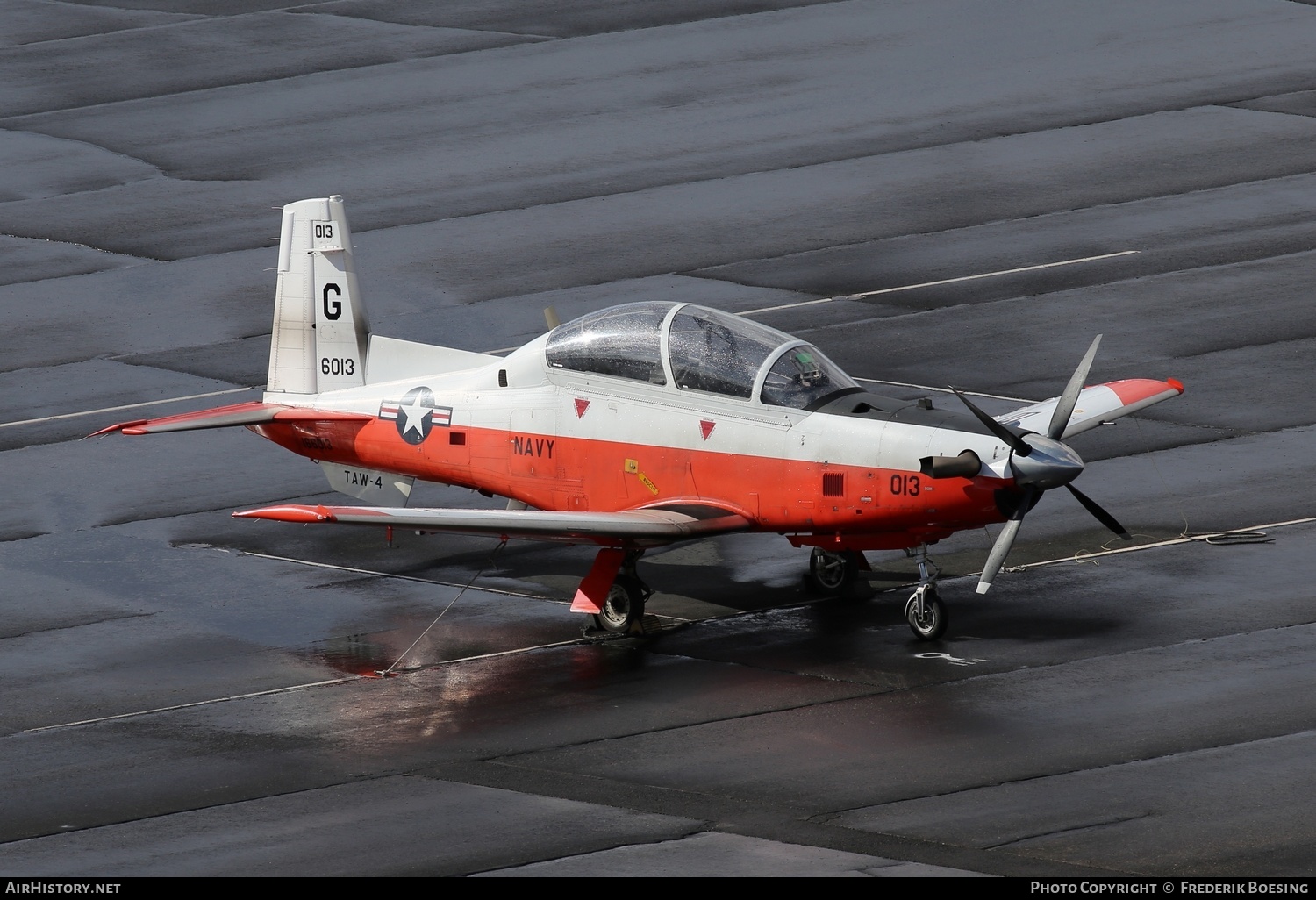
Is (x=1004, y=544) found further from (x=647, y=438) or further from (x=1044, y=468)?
(x=647, y=438)

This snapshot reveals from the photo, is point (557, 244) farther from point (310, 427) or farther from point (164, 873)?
point (164, 873)

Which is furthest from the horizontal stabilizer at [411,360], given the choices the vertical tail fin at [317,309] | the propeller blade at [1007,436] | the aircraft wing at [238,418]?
the propeller blade at [1007,436]

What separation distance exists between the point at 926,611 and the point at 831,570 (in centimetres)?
187

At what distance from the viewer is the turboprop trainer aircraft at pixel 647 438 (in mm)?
17547

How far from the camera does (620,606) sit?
61.4 feet

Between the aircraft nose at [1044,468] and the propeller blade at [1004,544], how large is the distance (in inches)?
7.5

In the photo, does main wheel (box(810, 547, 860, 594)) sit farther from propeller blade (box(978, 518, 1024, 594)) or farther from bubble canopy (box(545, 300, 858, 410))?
propeller blade (box(978, 518, 1024, 594))

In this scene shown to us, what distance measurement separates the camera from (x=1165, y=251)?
30.4 meters

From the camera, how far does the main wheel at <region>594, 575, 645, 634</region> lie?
61.3 feet

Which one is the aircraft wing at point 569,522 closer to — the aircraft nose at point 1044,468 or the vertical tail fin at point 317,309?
the aircraft nose at point 1044,468

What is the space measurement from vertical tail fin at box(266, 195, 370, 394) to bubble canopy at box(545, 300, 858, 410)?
3031 mm

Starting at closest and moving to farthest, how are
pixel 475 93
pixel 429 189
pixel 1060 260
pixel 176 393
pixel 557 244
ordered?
pixel 176 393 → pixel 1060 260 → pixel 557 244 → pixel 429 189 → pixel 475 93

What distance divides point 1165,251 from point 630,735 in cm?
1683

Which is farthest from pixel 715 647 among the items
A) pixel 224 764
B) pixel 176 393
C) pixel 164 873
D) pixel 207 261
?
pixel 207 261
